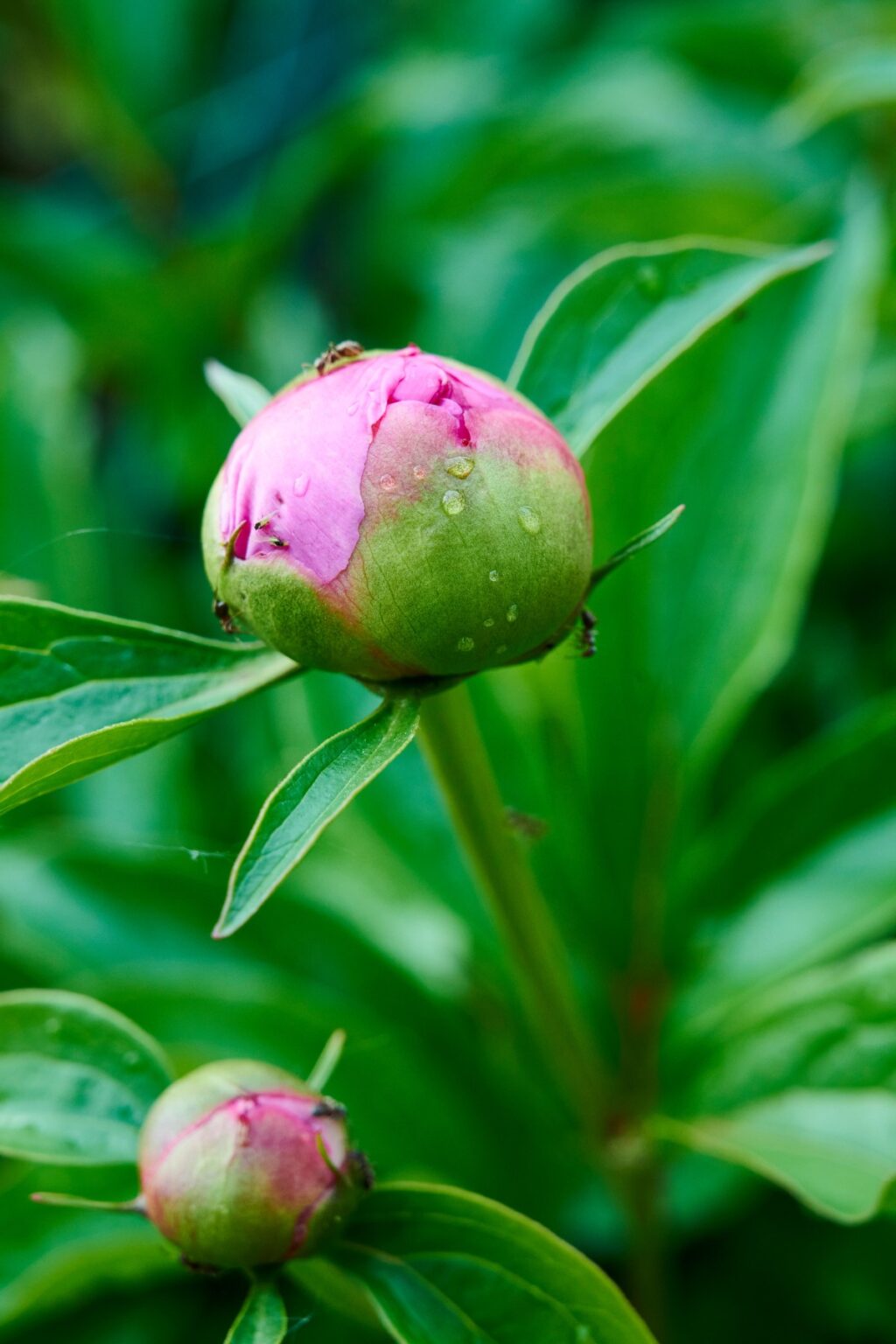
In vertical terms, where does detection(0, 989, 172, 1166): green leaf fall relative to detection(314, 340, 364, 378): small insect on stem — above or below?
below

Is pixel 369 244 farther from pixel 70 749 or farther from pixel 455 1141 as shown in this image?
pixel 70 749

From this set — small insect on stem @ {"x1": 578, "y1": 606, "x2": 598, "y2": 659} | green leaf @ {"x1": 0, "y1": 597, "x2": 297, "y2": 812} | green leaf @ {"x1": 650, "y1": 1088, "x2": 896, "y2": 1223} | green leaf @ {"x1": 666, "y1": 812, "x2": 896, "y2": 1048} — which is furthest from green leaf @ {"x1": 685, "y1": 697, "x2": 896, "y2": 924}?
green leaf @ {"x1": 0, "y1": 597, "x2": 297, "y2": 812}

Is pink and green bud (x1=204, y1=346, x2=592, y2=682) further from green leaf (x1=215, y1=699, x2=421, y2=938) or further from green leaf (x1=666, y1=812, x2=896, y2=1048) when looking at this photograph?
green leaf (x1=666, y1=812, x2=896, y2=1048)

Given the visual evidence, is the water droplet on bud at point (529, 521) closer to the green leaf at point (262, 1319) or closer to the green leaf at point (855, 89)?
the green leaf at point (262, 1319)

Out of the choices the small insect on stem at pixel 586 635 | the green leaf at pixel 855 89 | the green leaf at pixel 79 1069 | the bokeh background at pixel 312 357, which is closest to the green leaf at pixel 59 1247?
the bokeh background at pixel 312 357

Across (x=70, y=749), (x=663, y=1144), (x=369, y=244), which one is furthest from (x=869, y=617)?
(x=70, y=749)
